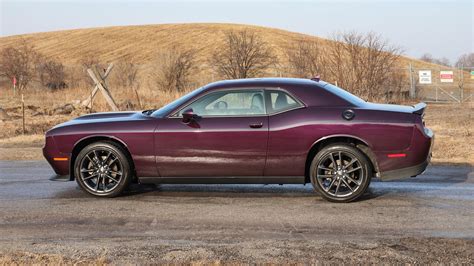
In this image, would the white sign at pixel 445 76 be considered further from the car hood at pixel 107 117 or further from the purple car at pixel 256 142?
the car hood at pixel 107 117

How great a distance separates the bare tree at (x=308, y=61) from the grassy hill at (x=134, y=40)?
35.4 metres

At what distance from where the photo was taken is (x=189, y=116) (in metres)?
7.00

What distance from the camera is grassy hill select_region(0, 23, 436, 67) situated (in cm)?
6925

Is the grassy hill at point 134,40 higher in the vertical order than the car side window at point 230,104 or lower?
higher

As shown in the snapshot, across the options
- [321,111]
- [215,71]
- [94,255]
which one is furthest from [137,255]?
[215,71]

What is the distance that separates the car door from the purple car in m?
0.01

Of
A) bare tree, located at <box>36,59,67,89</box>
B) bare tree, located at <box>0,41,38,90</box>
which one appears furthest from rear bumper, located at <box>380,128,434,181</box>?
bare tree, located at <box>0,41,38,90</box>

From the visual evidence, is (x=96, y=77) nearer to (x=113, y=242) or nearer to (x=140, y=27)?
(x=113, y=242)

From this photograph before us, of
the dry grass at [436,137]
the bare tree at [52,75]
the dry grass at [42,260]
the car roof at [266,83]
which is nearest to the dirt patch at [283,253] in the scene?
the dry grass at [42,260]

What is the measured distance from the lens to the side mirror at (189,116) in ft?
23.0

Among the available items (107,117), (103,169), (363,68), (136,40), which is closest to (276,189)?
(103,169)

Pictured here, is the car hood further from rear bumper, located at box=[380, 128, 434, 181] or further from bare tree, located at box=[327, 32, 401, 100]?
bare tree, located at box=[327, 32, 401, 100]

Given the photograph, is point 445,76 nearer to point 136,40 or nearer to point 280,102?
point 280,102

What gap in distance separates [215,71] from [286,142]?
24435mm
